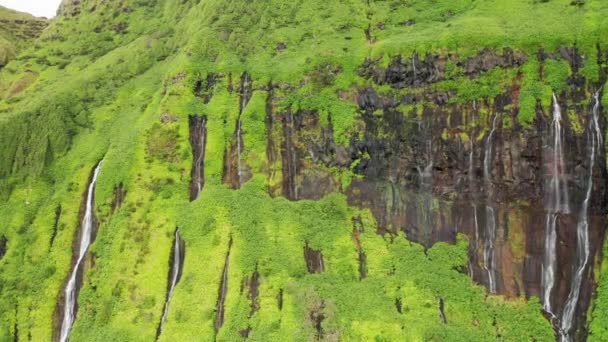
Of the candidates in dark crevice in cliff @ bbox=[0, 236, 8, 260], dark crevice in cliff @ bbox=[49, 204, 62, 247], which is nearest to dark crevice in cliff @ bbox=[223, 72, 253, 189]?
dark crevice in cliff @ bbox=[49, 204, 62, 247]

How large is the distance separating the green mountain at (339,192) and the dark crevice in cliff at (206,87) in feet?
1.05

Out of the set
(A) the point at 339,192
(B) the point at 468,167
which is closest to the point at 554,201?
(B) the point at 468,167

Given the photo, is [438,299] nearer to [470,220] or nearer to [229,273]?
[470,220]

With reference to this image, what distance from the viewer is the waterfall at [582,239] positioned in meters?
37.5

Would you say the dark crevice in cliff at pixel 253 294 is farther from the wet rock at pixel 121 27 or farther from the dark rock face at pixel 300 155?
the wet rock at pixel 121 27

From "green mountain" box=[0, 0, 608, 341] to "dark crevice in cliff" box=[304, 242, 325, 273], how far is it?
198mm

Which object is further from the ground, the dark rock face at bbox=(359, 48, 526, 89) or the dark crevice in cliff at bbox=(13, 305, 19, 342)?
the dark rock face at bbox=(359, 48, 526, 89)

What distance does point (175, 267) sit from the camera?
45.2 m

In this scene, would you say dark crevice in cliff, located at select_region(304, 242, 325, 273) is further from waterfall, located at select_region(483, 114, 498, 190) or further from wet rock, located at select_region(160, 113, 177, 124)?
wet rock, located at select_region(160, 113, 177, 124)

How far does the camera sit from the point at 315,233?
4562 cm

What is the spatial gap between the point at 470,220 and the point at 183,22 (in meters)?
58.0

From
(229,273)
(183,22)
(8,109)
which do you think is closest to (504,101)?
(229,273)

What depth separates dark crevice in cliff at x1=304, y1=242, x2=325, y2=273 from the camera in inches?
1715

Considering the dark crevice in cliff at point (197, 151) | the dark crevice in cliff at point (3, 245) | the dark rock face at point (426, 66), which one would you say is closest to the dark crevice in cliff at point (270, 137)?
the dark crevice in cliff at point (197, 151)
